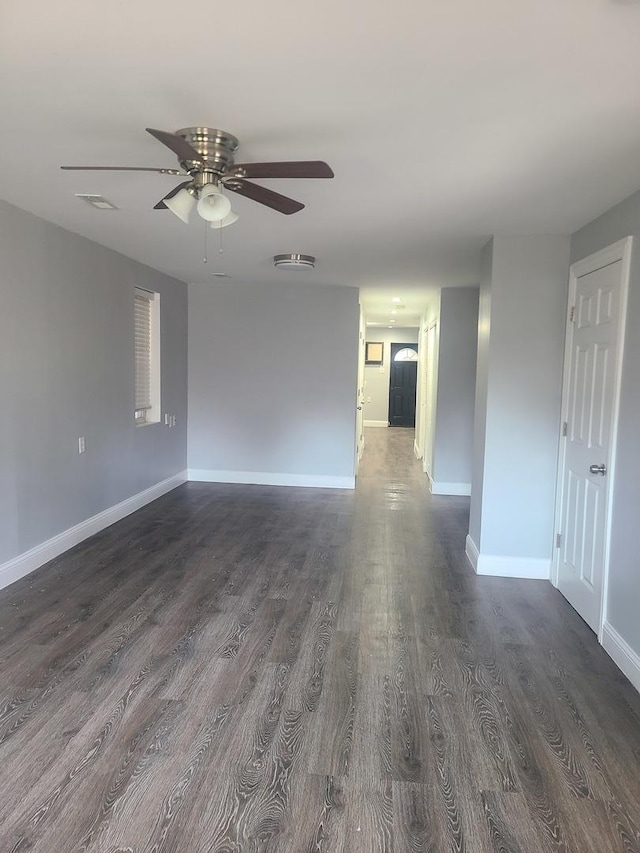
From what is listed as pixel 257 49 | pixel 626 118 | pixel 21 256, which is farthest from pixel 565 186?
pixel 21 256

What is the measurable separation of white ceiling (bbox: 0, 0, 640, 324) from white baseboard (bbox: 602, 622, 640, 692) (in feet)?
7.31

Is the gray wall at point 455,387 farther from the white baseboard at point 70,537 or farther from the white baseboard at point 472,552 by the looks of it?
the white baseboard at point 70,537

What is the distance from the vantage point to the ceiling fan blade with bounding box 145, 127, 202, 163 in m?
1.75

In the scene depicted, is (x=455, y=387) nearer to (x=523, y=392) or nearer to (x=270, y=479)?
(x=270, y=479)

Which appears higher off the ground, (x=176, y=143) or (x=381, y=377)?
(x=176, y=143)

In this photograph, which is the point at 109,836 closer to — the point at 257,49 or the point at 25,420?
the point at 257,49

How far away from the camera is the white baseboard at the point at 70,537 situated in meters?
3.55

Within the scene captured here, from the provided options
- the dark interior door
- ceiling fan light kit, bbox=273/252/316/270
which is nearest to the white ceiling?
ceiling fan light kit, bbox=273/252/316/270

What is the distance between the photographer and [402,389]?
13.5m

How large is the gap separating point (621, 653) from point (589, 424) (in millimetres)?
1253

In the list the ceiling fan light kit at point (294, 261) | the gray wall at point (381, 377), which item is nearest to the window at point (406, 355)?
the gray wall at point (381, 377)

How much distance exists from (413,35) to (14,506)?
3.38 meters

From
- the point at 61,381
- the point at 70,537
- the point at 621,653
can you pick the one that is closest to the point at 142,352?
the point at 61,381

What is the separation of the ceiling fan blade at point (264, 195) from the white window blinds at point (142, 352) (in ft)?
10.9
